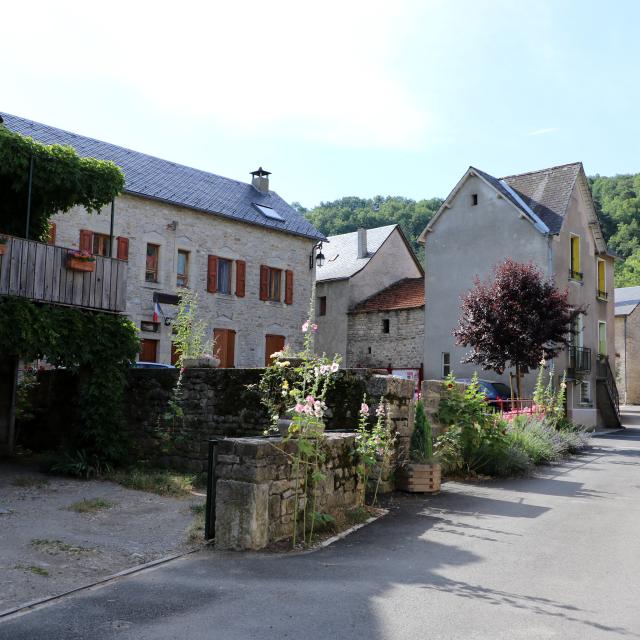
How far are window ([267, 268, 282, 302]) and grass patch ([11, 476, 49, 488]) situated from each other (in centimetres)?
1599

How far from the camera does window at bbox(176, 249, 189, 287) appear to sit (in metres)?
23.4

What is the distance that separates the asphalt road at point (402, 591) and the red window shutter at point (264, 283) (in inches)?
719

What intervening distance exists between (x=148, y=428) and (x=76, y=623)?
8.12 m

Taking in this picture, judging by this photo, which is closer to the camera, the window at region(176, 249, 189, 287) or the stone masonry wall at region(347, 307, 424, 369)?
the window at region(176, 249, 189, 287)

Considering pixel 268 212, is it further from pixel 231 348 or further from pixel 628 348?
pixel 628 348

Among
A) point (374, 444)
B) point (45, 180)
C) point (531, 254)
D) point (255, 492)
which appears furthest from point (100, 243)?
point (255, 492)

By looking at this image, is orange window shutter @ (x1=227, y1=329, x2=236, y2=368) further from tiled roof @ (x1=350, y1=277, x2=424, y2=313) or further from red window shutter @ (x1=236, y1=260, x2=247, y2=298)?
tiled roof @ (x1=350, y1=277, x2=424, y2=313)

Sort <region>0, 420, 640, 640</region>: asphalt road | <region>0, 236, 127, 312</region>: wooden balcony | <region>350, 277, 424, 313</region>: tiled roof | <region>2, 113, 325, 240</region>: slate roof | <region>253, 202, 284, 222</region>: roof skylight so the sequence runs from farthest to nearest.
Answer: <region>350, 277, 424, 313</region>: tiled roof → <region>253, 202, 284, 222</region>: roof skylight → <region>2, 113, 325, 240</region>: slate roof → <region>0, 236, 127, 312</region>: wooden balcony → <region>0, 420, 640, 640</region>: asphalt road

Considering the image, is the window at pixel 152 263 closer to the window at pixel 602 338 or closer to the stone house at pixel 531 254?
the stone house at pixel 531 254

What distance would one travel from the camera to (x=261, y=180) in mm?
28953

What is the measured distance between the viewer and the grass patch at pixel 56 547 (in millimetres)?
6527

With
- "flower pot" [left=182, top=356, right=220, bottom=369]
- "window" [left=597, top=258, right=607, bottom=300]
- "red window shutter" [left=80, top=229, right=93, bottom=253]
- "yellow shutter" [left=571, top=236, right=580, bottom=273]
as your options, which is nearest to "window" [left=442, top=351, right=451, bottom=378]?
"yellow shutter" [left=571, top=236, right=580, bottom=273]

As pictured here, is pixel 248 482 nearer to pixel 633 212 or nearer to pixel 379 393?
pixel 379 393

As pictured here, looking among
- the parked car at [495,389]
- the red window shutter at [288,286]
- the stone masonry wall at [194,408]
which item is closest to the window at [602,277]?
the parked car at [495,389]
